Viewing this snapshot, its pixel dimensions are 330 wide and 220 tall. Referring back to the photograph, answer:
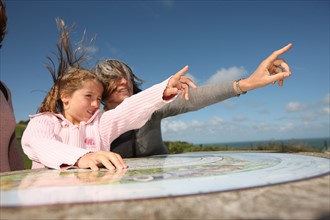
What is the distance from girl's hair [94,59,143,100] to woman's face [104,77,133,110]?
0.11 ft

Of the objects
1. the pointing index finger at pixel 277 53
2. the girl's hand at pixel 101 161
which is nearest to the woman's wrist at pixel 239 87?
the pointing index finger at pixel 277 53

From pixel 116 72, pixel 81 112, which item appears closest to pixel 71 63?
pixel 116 72

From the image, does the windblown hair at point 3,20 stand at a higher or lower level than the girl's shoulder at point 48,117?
higher

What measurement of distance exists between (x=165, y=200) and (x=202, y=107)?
2300 mm

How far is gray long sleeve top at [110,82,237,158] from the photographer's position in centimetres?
282

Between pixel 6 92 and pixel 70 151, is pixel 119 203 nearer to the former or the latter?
pixel 70 151

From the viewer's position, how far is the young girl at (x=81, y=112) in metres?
2.29

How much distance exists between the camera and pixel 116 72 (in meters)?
3.11

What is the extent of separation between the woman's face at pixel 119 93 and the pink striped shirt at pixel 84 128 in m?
0.28

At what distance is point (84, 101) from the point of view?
271 centimetres

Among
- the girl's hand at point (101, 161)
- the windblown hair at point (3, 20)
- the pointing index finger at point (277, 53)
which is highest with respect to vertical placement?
the windblown hair at point (3, 20)

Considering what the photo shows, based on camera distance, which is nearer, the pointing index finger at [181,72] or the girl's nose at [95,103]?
the pointing index finger at [181,72]

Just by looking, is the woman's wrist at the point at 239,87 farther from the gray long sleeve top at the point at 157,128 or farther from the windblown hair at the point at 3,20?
the windblown hair at the point at 3,20

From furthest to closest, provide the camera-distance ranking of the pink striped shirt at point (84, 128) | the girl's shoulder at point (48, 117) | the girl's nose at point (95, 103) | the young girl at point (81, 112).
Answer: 1. the girl's nose at point (95, 103)
2. the girl's shoulder at point (48, 117)
3. the young girl at point (81, 112)
4. the pink striped shirt at point (84, 128)
